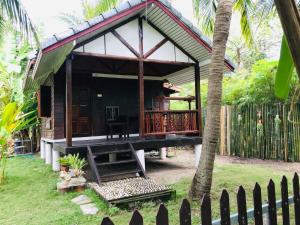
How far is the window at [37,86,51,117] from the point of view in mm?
10516

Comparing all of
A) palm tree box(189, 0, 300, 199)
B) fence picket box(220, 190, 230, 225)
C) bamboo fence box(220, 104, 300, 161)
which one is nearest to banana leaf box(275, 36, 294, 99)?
palm tree box(189, 0, 300, 199)

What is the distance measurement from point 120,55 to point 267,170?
560cm

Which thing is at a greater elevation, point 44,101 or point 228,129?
point 44,101

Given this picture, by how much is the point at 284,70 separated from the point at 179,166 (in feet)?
29.2

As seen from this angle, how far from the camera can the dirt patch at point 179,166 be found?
778cm

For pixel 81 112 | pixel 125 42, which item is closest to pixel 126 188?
pixel 125 42

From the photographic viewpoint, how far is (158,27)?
8.81 m

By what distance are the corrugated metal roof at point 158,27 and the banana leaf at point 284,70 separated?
591 centimetres

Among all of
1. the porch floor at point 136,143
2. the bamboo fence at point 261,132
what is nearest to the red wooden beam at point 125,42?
the porch floor at point 136,143

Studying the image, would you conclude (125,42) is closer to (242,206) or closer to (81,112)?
(81,112)

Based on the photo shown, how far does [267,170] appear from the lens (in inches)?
320

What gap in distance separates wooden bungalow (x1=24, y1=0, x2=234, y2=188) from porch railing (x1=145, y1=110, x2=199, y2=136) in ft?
0.10

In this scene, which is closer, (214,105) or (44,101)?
(214,105)

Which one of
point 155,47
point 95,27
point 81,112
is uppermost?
point 95,27
